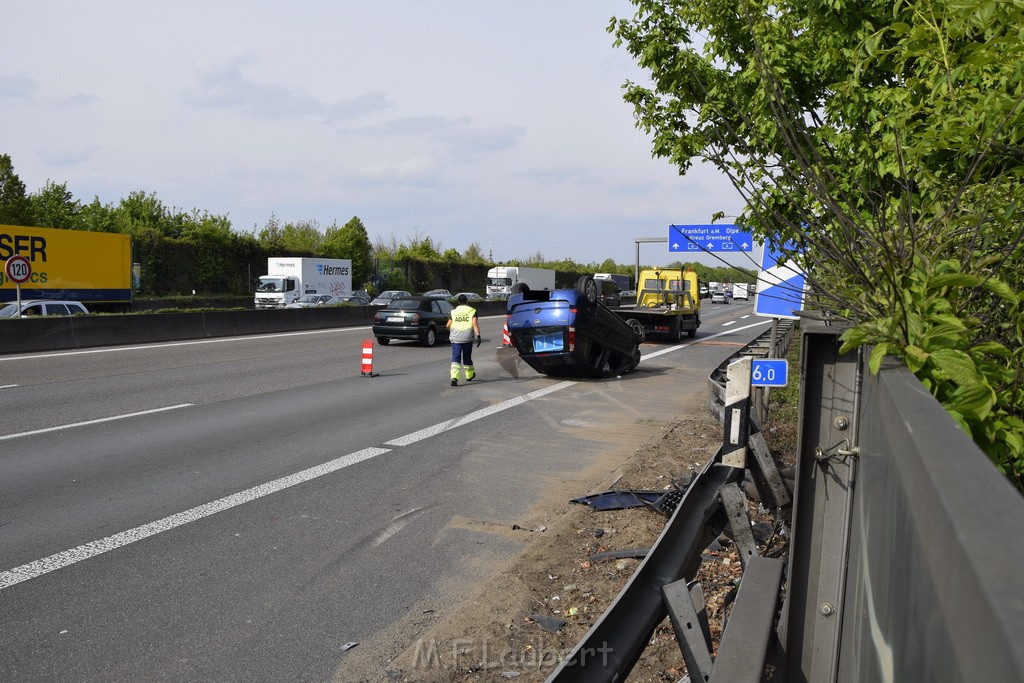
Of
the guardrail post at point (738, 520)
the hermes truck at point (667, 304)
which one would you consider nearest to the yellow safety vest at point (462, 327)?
the hermes truck at point (667, 304)

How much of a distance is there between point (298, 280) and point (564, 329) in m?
33.6

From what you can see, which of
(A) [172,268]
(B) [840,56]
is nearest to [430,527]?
(B) [840,56]

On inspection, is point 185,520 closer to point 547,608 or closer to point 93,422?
point 547,608

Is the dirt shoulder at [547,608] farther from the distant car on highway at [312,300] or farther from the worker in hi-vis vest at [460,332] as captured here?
the distant car on highway at [312,300]

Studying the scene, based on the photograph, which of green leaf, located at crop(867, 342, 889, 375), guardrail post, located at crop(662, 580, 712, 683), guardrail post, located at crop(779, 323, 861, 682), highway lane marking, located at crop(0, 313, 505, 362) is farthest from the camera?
highway lane marking, located at crop(0, 313, 505, 362)

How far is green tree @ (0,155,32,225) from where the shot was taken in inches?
1756

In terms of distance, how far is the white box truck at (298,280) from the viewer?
46.3 m

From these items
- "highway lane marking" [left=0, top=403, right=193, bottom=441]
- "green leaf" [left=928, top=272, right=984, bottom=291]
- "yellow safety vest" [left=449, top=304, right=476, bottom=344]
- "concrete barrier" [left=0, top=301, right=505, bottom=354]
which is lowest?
"highway lane marking" [left=0, top=403, right=193, bottom=441]

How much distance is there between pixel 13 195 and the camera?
1783 inches

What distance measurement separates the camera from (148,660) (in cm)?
472

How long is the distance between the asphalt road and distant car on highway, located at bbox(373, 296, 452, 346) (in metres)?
8.04

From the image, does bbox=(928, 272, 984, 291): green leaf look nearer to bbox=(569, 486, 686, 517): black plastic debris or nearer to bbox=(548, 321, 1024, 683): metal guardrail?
bbox=(548, 321, 1024, 683): metal guardrail

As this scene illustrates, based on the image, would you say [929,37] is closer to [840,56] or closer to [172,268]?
[840,56]

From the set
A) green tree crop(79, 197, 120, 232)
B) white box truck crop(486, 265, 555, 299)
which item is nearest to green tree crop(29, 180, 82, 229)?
green tree crop(79, 197, 120, 232)
